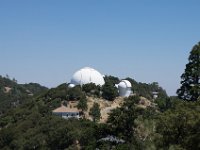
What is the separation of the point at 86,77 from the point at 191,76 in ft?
182

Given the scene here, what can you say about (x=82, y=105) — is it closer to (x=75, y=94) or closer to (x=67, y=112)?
(x=67, y=112)

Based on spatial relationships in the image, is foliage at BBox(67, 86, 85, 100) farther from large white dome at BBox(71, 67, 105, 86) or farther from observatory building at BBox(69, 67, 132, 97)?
large white dome at BBox(71, 67, 105, 86)

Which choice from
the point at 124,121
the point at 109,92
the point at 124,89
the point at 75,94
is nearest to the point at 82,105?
the point at 75,94

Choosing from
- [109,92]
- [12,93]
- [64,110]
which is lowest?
[64,110]

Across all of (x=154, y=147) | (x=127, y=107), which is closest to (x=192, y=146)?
(x=154, y=147)

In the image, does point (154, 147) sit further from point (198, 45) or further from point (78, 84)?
point (78, 84)

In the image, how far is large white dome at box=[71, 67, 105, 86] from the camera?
90250mm

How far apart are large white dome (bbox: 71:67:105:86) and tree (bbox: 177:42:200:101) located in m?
53.4

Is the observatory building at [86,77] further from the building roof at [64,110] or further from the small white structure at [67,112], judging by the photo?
the small white structure at [67,112]

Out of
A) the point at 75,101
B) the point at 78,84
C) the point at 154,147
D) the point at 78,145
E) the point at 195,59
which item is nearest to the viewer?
the point at 154,147

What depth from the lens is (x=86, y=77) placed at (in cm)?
9100

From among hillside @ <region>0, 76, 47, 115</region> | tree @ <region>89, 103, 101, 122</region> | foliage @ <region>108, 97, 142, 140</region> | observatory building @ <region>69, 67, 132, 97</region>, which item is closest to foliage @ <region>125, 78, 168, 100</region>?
observatory building @ <region>69, 67, 132, 97</region>

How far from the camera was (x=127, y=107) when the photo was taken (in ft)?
139

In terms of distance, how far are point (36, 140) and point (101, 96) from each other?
984 inches
